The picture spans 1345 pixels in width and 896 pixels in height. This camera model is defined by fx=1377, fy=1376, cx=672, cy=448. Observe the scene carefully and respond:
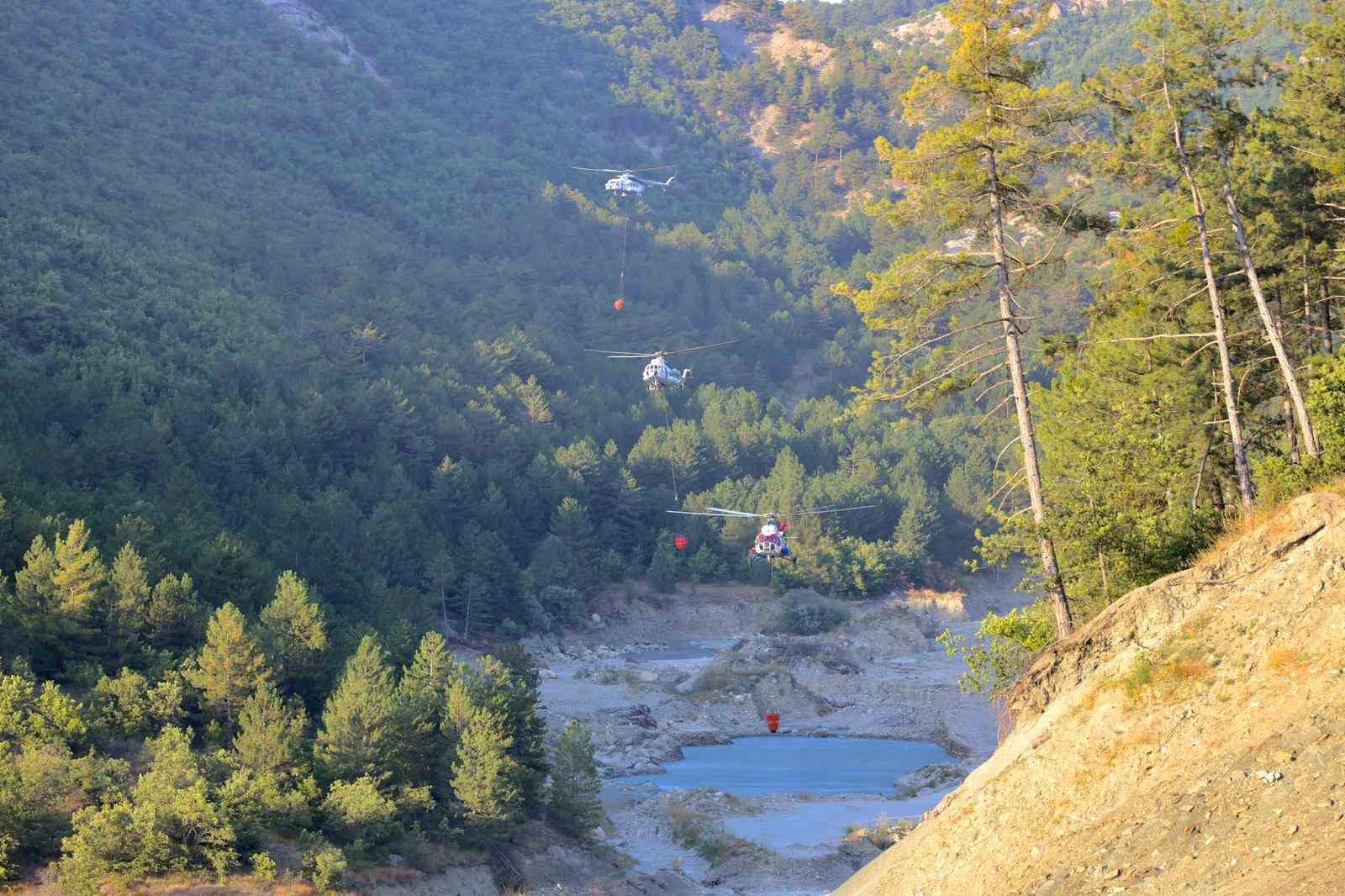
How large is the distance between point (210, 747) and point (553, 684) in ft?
97.9

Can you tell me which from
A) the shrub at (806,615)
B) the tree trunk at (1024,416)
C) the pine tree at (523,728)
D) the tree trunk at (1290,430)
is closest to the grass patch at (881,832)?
the pine tree at (523,728)

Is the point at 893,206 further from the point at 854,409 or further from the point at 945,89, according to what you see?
the point at 854,409

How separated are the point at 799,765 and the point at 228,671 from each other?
78.0 feet

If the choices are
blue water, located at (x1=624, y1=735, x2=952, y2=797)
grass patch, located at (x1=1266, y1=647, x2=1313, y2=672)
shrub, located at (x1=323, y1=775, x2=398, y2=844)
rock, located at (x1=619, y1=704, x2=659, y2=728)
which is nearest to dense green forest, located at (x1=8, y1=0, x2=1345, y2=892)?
shrub, located at (x1=323, y1=775, x2=398, y2=844)

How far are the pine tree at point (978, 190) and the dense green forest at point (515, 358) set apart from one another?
8cm

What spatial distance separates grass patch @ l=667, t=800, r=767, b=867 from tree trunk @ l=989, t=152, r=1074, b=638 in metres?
18.9

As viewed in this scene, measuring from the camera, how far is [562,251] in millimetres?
133750

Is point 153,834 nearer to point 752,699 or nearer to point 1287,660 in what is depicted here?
point 1287,660

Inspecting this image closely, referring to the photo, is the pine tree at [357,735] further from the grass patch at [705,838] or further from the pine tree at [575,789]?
the grass patch at [705,838]

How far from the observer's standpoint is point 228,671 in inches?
1321

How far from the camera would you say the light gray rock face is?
514ft

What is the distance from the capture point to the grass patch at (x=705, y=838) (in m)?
37.0

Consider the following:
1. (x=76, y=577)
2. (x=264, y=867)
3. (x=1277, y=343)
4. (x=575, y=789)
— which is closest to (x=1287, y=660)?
(x=1277, y=343)

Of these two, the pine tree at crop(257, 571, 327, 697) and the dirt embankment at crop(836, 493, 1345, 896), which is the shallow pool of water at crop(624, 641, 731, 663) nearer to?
the pine tree at crop(257, 571, 327, 697)
